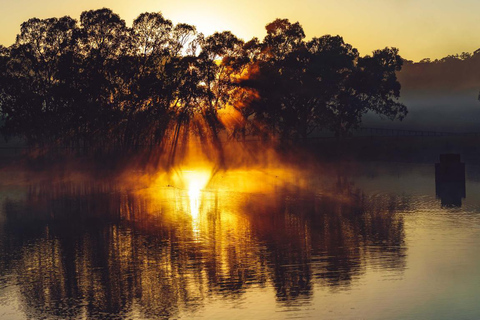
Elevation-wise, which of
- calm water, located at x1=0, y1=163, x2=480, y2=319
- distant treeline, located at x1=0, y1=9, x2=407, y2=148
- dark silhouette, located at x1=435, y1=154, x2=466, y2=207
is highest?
distant treeline, located at x1=0, y1=9, x2=407, y2=148

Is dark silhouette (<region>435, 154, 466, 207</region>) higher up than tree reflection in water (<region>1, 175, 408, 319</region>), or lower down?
higher up

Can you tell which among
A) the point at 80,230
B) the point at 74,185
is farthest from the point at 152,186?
the point at 80,230

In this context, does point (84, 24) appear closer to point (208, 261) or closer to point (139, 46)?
point (139, 46)

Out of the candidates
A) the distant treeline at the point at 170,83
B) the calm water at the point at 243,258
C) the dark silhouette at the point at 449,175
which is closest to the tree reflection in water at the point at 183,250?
the calm water at the point at 243,258

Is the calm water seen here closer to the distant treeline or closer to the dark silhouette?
the dark silhouette

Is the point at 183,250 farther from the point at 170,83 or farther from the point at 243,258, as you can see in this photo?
the point at 170,83

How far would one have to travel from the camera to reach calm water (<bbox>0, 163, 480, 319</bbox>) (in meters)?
13.4

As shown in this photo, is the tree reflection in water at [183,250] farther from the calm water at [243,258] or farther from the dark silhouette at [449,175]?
the dark silhouette at [449,175]

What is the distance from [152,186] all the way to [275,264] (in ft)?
98.0

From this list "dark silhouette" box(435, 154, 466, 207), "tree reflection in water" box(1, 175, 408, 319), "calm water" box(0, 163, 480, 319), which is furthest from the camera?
"dark silhouette" box(435, 154, 466, 207)

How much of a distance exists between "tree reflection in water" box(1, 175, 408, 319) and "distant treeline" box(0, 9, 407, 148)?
51.5 metres

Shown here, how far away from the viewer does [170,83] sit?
89000 millimetres

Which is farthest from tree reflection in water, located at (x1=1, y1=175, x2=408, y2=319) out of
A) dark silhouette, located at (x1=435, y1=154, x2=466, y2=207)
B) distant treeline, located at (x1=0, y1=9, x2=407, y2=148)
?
distant treeline, located at (x1=0, y1=9, x2=407, y2=148)

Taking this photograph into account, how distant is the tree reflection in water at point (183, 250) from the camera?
47.1 ft
